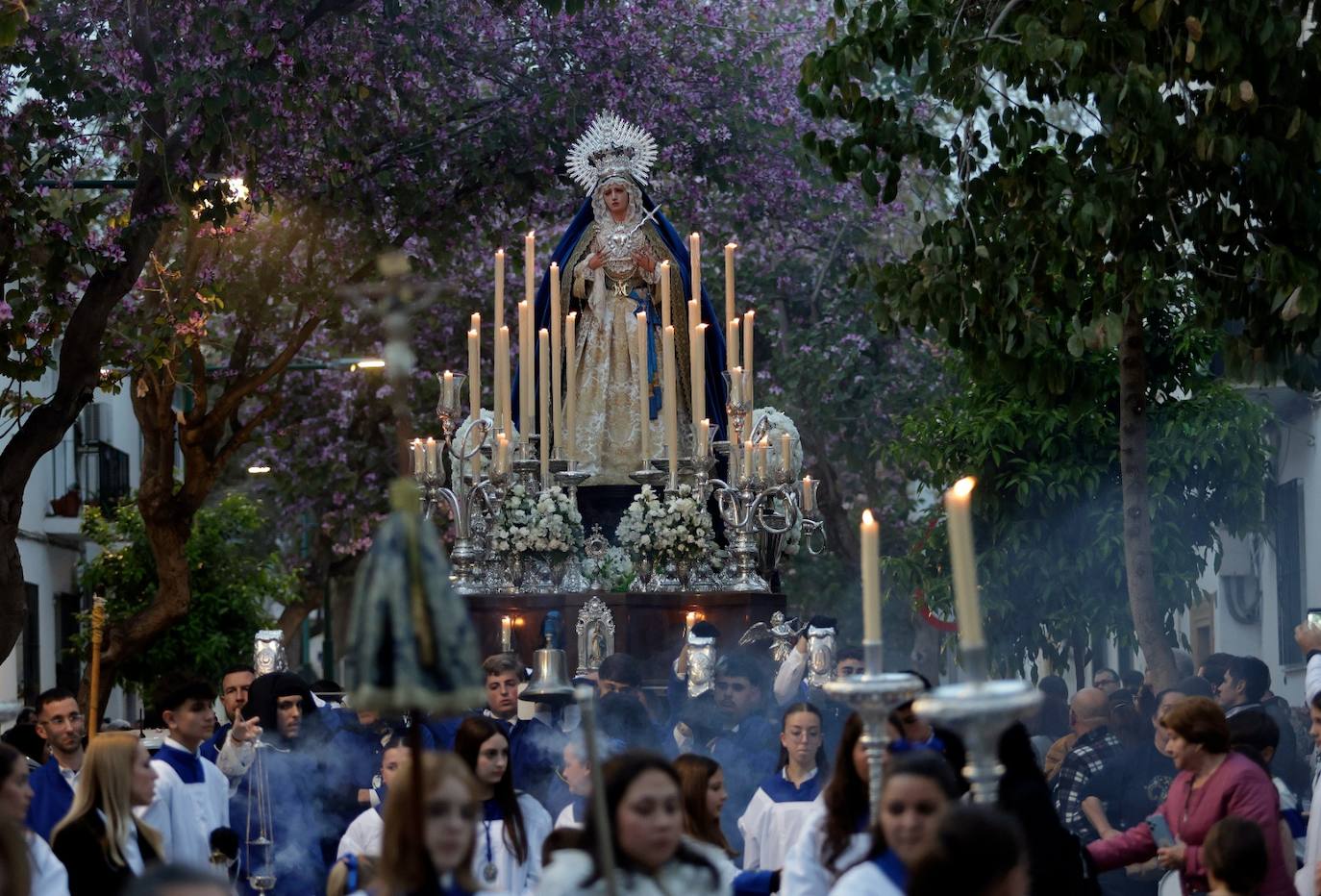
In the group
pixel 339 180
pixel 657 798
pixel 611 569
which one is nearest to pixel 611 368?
pixel 611 569

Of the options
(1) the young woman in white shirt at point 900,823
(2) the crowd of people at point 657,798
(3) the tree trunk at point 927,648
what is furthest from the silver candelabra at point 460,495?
(3) the tree trunk at point 927,648

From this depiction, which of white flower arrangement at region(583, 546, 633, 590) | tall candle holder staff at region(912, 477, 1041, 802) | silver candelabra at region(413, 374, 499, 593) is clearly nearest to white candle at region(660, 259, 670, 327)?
silver candelabra at region(413, 374, 499, 593)

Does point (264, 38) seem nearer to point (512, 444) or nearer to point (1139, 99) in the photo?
point (512, 444)

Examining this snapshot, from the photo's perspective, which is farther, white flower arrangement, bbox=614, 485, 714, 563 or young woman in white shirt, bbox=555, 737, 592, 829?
white flower arrangement, bbox=614, 485, 714, 563

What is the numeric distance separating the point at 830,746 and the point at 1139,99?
11.6 feet

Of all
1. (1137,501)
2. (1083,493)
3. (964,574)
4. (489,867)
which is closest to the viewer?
(964,574)

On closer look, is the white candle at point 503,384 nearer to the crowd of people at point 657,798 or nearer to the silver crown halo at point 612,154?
the silver crown halo at point 612,154

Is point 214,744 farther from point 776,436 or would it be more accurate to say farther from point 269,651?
point 776,436

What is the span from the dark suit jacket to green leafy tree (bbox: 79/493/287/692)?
18.0m

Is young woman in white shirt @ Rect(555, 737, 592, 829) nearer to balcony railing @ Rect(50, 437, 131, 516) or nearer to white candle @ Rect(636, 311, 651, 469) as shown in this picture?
white candle @ Rect(636, 311, 651, 469)

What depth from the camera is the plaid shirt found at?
10.4 meters

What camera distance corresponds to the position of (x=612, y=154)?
1641 cm

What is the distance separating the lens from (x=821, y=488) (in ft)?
91.7

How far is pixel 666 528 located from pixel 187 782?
565cm
